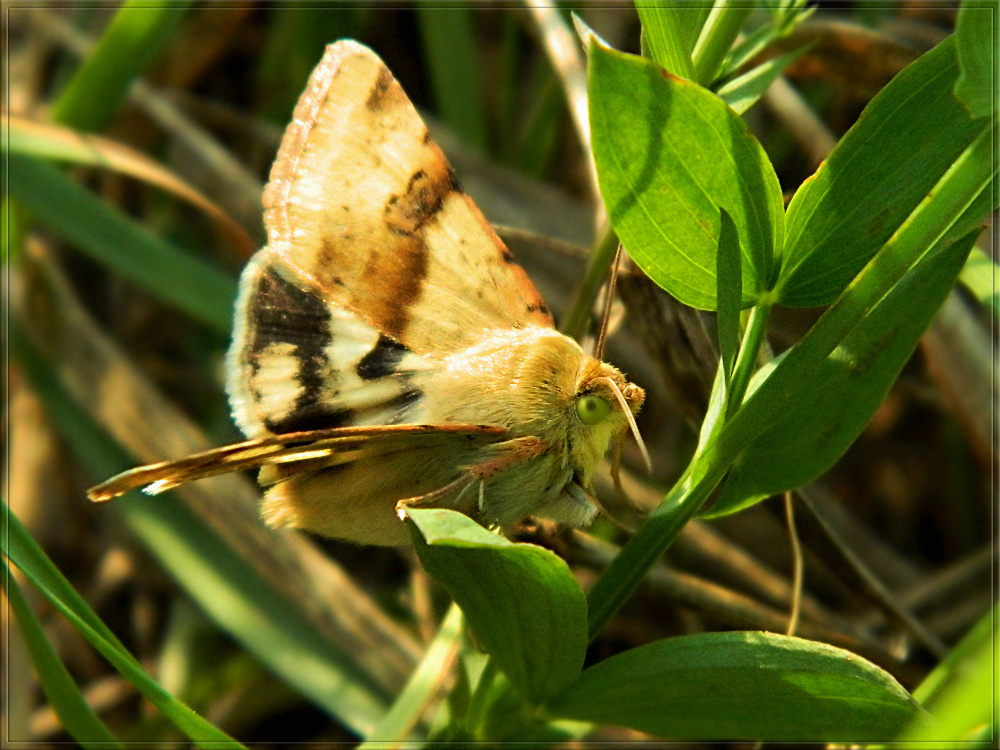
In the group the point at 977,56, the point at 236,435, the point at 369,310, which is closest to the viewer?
the point at 977,56

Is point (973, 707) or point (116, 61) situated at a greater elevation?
point (116, 61)

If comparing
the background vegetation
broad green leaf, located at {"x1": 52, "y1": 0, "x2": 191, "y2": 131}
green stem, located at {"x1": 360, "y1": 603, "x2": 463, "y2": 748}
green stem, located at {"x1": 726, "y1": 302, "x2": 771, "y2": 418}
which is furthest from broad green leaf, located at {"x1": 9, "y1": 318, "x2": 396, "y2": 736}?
green stem, located at {"x1": 726, "y1": 302, "x2": 771, "y2": 418}

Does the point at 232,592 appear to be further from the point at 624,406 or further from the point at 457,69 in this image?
the point at 457,69

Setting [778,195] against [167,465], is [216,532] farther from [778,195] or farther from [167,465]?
[778,195]

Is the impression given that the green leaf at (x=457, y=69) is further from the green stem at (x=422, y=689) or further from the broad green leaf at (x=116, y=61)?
the green stem at (x=422, y=689)

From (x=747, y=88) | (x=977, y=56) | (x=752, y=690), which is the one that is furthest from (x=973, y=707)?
(x=747, y=88)

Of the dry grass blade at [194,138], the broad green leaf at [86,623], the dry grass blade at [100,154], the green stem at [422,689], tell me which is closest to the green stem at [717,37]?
the green stem at [422,689]
